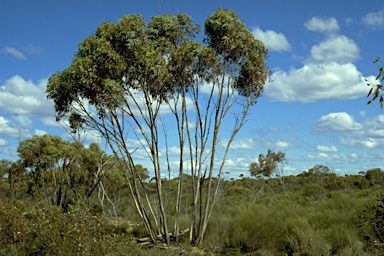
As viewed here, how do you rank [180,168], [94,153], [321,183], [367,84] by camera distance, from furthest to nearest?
[321,183]
[94,153]
[180,168]
[367,84]

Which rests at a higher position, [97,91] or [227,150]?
[97,91]

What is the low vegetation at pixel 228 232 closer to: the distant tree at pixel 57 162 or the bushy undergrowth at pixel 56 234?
the bushy undergrowth at pixel 56 234

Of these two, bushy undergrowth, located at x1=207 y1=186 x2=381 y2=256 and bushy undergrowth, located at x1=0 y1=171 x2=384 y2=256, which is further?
bushy undergrowth, located at x1=207 y1=186 x2=381 y2=256

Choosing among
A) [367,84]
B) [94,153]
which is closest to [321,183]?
[94,153]

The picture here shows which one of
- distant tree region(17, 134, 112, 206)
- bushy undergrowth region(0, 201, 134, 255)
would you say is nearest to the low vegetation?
bushy undergrowth region(0, 201, 134, 255)

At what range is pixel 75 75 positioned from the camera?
1377 cm

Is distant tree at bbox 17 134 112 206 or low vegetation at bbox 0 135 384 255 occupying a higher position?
distant tree at bbox 17 134 112 206

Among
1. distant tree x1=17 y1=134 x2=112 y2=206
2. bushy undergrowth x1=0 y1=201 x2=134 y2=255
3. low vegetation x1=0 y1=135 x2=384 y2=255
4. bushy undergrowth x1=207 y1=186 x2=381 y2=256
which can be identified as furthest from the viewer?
distant tree x1=17 y1=134 x2=112 y2=206

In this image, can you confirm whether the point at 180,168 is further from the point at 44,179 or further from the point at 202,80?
the point at 44,179

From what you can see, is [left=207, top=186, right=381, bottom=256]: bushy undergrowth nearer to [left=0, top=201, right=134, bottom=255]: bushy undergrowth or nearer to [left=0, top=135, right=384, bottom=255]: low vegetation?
[left=0, top=135, right=384, bottom=255]: low vegetation

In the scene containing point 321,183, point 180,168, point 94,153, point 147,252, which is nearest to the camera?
point 147,252

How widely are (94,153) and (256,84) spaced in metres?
13.5

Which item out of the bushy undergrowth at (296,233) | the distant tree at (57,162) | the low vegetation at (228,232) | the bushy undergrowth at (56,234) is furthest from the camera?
the distant tree at (57,162)

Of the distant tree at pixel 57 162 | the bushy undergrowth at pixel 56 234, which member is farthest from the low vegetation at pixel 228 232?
the distant tree at pixel 57 162
